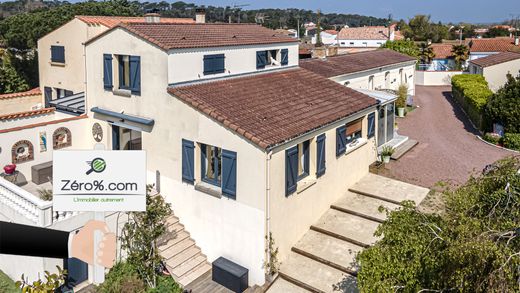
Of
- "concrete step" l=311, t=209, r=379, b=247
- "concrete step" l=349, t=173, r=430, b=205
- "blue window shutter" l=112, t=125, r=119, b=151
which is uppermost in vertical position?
"blue window shutter" l=112, t=125, r=119, b=151

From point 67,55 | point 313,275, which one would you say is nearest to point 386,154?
point 313,275

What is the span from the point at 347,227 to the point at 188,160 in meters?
6.28

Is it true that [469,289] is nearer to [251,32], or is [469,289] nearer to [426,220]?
[426,220]

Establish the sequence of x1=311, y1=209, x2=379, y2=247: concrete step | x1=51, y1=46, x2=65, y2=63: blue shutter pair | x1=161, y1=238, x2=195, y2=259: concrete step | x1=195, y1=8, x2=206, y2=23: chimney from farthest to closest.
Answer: x1=51, y1=46, x2=65, y2=63: blue shutter pair
x1=195, y1=8, x2=206, y2=23: chimney
x1=311, y1=209, x2=379, y2=247: concrete step
x1=161, y1=238, x2=195, y2=259: concrete step

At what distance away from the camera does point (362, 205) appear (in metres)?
18.3

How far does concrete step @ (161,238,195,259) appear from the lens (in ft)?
51.3

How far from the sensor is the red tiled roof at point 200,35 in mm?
17281

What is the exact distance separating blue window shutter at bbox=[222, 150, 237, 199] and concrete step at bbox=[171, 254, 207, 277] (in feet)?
8.99

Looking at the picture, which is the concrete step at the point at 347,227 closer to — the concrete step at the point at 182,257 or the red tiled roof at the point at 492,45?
the concrete step at the point at 182,257

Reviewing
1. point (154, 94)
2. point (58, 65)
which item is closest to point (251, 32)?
point (154, 94)

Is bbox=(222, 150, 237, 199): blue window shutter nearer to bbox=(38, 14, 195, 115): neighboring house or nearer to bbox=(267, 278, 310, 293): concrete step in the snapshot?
bbox=(267, 278, 310, 293): concrete step

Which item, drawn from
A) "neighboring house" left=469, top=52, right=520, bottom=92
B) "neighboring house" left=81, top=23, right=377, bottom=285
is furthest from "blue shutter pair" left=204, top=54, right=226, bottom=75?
"neighboring house" left=469, top=52, right=520, bottom=92

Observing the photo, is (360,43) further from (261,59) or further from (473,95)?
(261,59)

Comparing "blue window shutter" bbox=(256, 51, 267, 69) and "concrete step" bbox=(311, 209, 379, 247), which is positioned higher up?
"blue window shutter" bbox=(256, 51, 267, 69)
